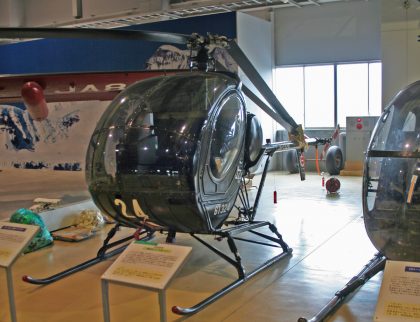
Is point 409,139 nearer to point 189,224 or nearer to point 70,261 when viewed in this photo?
point 189,224

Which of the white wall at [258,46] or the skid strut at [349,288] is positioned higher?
the white wall at [258,46]

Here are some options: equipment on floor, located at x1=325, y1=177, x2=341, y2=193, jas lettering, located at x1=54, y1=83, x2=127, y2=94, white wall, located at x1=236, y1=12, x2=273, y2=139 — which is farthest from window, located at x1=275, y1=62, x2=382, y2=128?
jas lettering, located at x1=54, y1=83, x2=127, y2=94

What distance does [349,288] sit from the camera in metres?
3.90

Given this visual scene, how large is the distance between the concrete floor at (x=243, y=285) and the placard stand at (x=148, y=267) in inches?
43.2

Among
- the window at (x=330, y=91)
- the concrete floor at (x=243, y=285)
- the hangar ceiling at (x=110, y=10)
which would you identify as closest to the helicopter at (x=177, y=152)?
the concrete floor at (x=243, y=285)

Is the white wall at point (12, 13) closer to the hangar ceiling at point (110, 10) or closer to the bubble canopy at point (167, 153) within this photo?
the hangar ceiling at point (110, 10)

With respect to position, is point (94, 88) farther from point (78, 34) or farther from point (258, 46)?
point (258, 46)

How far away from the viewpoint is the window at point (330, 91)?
529 inches

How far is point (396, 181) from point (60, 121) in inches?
462

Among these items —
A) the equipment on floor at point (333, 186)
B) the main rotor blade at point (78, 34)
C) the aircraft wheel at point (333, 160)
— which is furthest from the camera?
the aircraft wheel at point (333, 160)

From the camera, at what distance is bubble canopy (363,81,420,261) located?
3525 mm

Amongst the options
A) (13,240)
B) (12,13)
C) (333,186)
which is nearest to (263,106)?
(13,240)

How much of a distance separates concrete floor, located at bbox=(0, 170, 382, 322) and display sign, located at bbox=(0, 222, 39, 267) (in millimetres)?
754

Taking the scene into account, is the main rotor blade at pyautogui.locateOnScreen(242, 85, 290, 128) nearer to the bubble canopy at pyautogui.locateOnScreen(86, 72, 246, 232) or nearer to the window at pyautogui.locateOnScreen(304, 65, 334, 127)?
the bubble canopy at pyautogui.locateOnScreen(86, 72, 246, 232)
